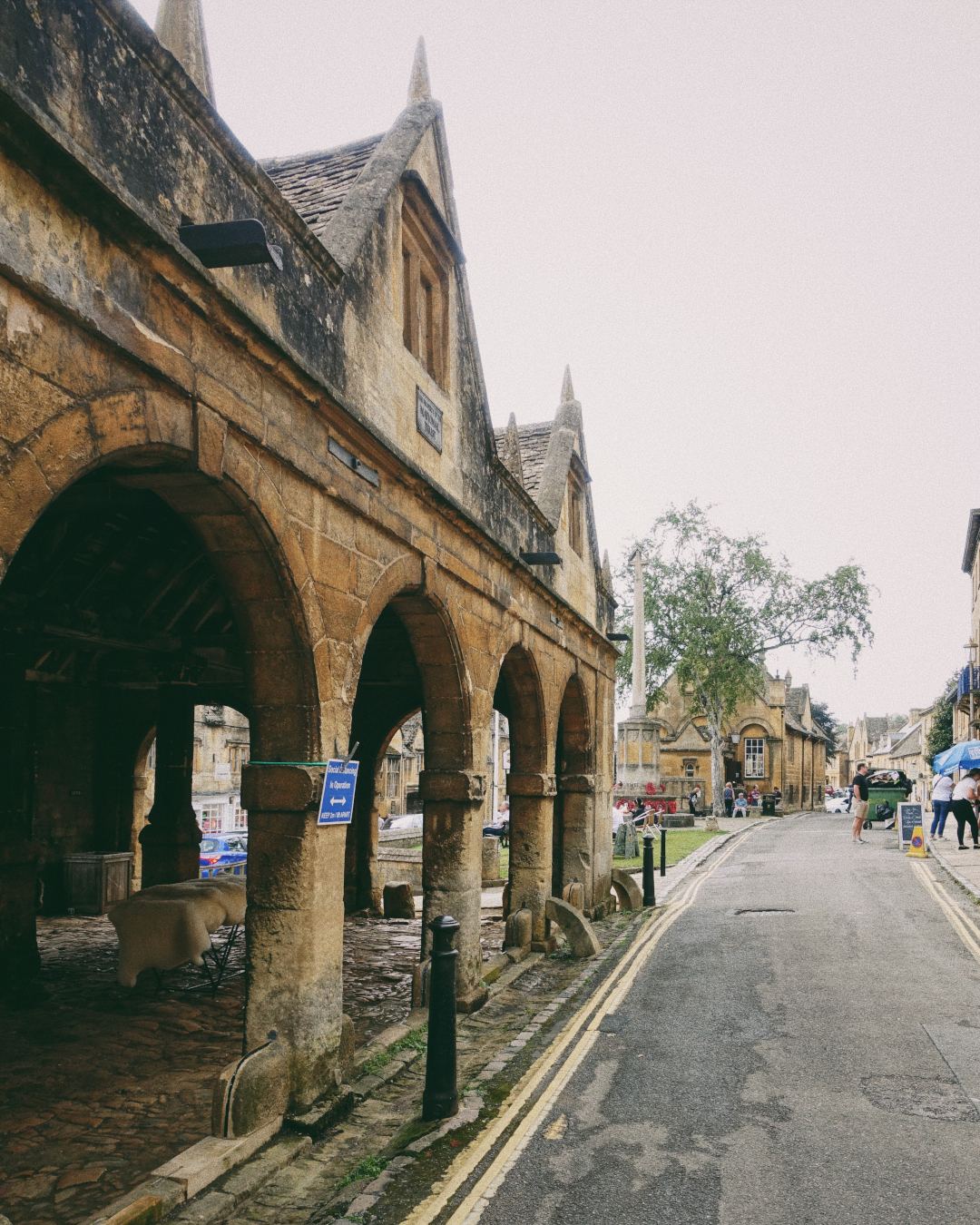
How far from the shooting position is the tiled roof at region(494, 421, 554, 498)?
1381 cm

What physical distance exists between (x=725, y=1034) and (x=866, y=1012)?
1425 mm

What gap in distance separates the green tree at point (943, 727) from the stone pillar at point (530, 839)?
156 ft

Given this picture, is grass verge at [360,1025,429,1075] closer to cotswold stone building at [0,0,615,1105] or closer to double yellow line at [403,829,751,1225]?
cotswold stone building at [0,0,615,1105]

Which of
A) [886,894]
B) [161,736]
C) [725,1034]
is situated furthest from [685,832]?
[725,1034]

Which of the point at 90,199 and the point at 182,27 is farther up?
the point at 182,27

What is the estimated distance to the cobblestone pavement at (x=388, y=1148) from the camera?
177 inches

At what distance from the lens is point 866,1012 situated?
7.91 metres

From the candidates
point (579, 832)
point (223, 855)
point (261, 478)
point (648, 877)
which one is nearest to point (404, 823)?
point (223, 855)

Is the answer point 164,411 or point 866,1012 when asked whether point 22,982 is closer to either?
point 164,411

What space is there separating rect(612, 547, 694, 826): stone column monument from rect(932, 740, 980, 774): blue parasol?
953 cm

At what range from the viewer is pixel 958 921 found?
39.2 ft

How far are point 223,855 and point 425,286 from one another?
15163 mm

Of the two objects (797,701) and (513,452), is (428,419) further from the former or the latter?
(797,701)

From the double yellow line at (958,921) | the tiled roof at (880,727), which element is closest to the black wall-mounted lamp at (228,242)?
the double yellow line at (958,921)
